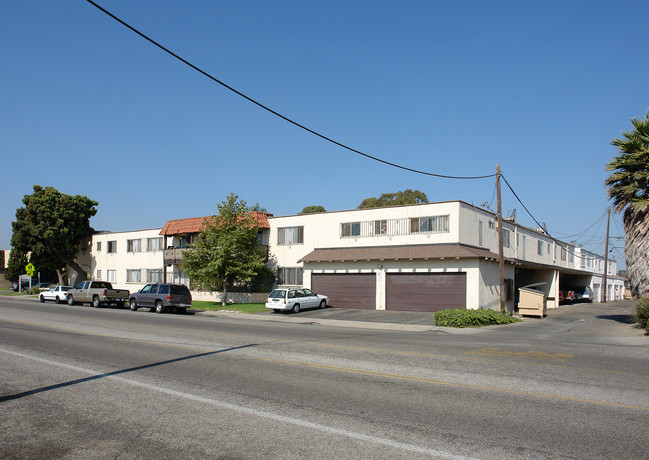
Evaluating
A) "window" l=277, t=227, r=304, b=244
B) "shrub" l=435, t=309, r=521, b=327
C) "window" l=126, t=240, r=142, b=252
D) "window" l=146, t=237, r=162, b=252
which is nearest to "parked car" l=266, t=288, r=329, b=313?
"window" l=277, t=227, r=304, b=244

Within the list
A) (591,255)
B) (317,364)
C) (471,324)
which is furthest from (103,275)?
(591,255)

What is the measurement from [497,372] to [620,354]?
543cm

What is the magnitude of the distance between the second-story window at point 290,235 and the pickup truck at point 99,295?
39.3ft

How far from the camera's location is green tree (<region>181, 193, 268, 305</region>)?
3547 cm

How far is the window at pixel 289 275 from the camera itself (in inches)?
1491

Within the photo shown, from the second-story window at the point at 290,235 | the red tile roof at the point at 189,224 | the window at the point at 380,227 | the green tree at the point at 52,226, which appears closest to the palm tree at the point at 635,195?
the window at the point at 380,227

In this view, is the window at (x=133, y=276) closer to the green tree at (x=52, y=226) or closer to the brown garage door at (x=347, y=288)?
the green tree at (x=52, y=226)

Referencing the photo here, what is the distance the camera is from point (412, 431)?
6227 millimetres

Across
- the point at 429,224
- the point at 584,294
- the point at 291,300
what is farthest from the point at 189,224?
the point at 584,294

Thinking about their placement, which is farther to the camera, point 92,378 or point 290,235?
point 290,235

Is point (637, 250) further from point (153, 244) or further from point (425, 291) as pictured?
point (153, 244)

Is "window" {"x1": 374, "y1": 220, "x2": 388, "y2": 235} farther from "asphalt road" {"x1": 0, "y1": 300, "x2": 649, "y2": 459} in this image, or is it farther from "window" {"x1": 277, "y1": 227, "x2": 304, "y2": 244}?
"asphalt road" {"x1": 0, "y1": 300, "x2": 649, "y2": 459}

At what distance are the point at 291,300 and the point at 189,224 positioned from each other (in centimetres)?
1687

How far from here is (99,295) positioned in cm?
3509
